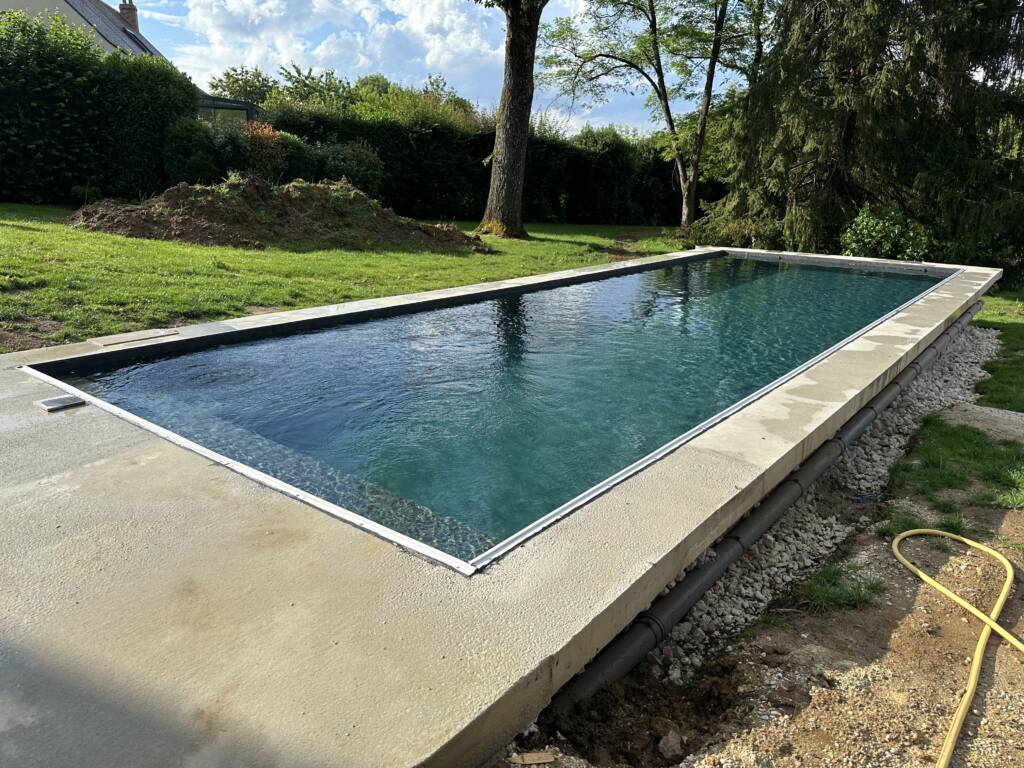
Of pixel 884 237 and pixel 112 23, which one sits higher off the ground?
pixel 112 23

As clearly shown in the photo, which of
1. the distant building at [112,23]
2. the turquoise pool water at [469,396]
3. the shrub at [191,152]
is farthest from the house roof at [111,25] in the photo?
the turquoise pool water at [469,396]

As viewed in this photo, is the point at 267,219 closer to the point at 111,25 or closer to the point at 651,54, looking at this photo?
the point at 651,54

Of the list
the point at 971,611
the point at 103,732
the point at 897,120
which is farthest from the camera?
the point at 897,120

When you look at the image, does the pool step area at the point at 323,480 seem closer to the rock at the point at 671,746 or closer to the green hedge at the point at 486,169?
the rock at the point at 671,746

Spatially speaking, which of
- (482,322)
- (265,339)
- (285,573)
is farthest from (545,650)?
(482,322)

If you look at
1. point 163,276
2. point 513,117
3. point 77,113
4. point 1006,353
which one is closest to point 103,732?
point 163,276

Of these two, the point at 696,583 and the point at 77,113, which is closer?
the point at 696,583

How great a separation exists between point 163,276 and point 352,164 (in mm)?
8418

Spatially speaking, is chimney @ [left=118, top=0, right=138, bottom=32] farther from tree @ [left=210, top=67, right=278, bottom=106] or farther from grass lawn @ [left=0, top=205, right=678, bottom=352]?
grass lawn @ [left=0, top=205, right=678, bottom=352]

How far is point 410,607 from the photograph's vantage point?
1.97m

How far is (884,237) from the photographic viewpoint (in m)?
11.6

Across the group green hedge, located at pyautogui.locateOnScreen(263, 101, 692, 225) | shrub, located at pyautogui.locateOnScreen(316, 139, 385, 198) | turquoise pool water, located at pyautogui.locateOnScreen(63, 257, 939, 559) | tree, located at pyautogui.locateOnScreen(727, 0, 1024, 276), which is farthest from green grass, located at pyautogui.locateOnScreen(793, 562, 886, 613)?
green hedge, located at pyautogui.locateOnScreen(263, 101, 692, 225)

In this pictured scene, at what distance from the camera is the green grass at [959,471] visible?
345 centimetres

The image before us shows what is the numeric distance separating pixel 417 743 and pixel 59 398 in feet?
10.2
